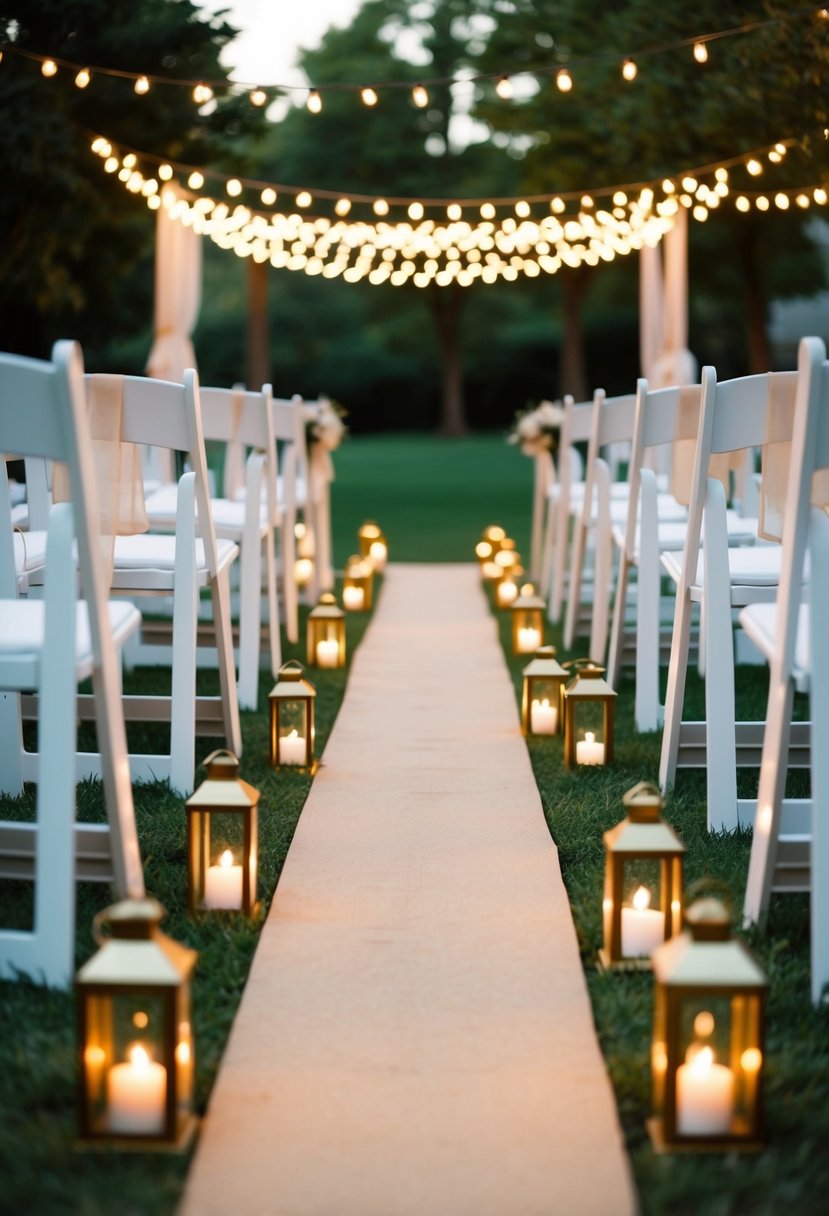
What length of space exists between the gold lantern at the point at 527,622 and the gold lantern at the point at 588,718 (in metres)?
1.45

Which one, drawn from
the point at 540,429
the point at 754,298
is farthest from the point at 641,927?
the point at 754,298

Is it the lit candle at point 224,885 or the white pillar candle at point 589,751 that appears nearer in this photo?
the lit candle at point 224,885

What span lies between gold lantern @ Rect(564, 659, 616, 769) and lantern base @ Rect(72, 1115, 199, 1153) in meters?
1.82

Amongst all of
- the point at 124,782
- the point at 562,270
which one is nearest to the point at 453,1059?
the point at 124,782

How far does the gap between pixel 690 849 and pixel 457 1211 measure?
1338 millimetres

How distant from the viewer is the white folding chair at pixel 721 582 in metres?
2.71

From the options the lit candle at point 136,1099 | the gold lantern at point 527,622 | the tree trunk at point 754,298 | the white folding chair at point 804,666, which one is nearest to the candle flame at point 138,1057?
the lit candle at point 136,1099

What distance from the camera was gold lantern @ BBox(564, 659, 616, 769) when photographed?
10.7 feet

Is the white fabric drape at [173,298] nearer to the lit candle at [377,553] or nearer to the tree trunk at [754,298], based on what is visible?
the lit candle at [377,553]

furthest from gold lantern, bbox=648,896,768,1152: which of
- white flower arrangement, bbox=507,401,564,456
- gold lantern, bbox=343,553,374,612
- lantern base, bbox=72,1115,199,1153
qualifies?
white flower arrangement, bbox=507,401,564,456

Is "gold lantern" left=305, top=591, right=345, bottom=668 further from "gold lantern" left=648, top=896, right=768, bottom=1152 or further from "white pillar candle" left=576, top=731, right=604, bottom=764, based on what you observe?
"gold lantern" left=648, top=896, right=768, bottom=1152

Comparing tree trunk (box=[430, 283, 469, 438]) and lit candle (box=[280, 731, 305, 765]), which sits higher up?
tree trunk (box=[430, 283, 469, 438])

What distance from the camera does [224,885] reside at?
92.4 inches

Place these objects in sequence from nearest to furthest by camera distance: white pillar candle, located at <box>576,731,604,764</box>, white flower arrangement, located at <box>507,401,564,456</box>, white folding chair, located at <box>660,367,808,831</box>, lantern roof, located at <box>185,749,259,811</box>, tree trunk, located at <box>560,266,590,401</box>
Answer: lantern roof, located at <box>185,749,259,811</box>, white folding chair, located at <box>660,367,808,831</box>, white pillar candle, located at <box>576,731,604,764</box>, white flower arrangement, located at <box>507,401,564,456</box>, tree trunk, located at <box>560,266,590,401</box>
